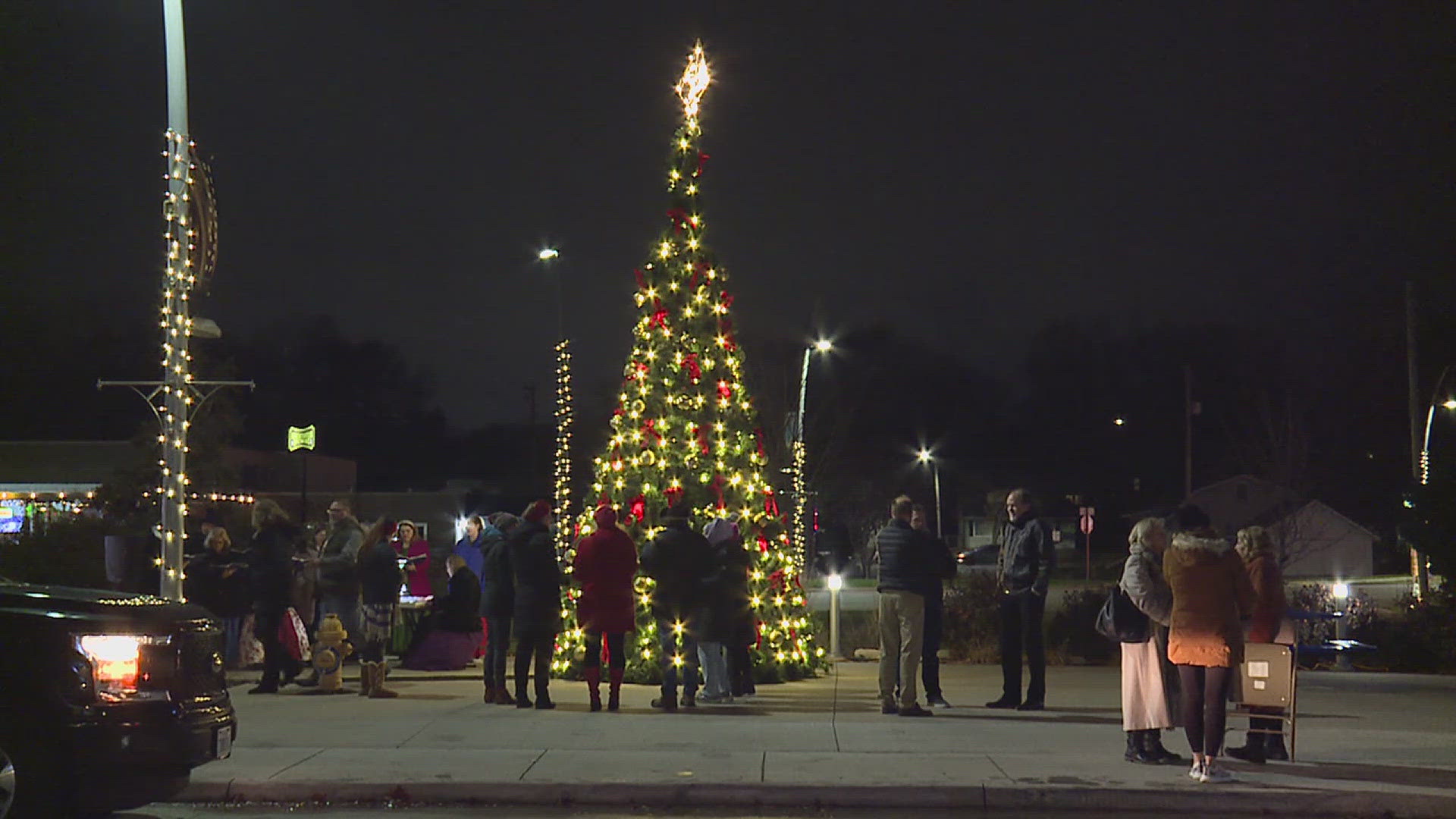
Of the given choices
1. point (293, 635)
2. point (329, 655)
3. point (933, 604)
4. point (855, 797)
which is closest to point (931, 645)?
point (933, 604)

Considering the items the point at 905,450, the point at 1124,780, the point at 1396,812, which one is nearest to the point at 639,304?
the point at 1124,780

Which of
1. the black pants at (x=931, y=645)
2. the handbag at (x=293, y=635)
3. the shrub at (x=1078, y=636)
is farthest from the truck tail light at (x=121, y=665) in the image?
the shrub at (x=1078, y=636)

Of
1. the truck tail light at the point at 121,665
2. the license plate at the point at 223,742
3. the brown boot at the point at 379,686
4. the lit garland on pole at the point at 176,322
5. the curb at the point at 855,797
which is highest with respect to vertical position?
A: the lit garland on pole at the point at 176,322

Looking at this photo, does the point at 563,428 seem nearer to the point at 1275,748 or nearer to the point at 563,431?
the point at 563,431

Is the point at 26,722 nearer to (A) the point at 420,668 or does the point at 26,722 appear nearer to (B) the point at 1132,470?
(A) the point at 420,668

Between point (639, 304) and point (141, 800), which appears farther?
point (639, 304)

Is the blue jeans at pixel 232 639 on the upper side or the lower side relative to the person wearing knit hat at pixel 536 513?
lower

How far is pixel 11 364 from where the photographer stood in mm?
72812

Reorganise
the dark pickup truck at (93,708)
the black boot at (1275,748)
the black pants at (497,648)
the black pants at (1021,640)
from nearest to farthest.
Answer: the dark pickup truck at (93,708)
the black boot at (1275,748)
the black pants at (1021,640)
the black pants at (497,648)

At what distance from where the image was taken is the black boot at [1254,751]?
10.8 meters

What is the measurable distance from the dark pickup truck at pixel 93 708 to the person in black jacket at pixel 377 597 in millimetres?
6165

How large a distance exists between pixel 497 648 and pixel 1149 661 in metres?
5.98

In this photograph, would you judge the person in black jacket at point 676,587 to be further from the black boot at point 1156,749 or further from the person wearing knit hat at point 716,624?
the black boot at point 1156,749

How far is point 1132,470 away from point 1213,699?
6478cm
